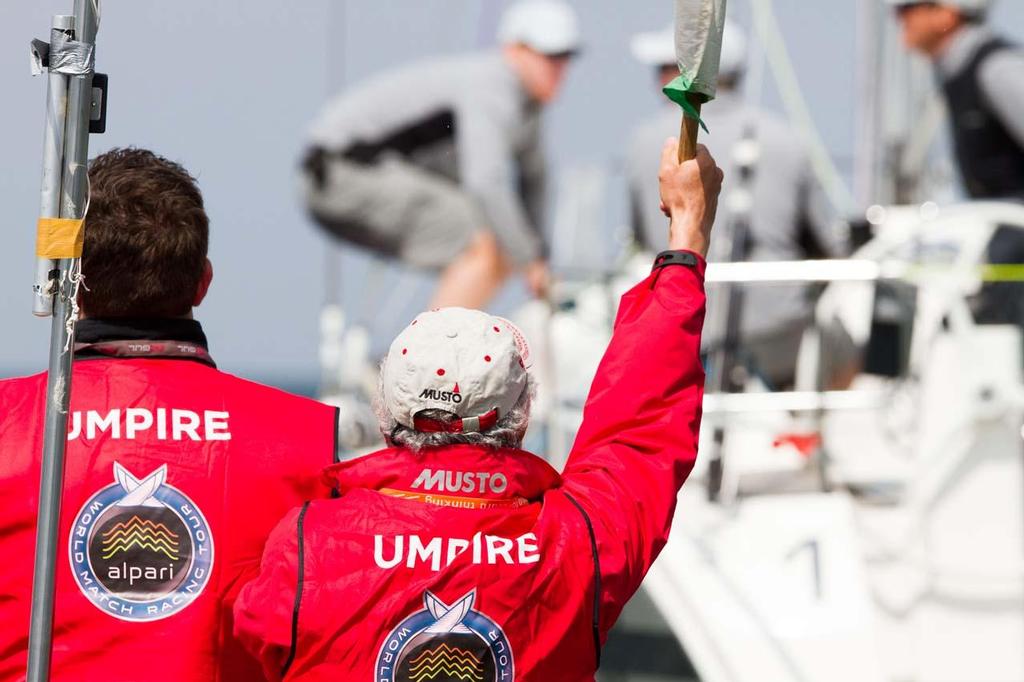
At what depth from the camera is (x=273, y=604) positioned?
1518mm

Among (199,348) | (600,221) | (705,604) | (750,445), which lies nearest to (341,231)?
(600,221)

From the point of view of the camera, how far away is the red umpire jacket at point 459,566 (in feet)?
4.95

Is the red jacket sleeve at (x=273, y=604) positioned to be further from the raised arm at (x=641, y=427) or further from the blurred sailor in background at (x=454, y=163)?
the blurred sailor in background at (x=454, y=163)

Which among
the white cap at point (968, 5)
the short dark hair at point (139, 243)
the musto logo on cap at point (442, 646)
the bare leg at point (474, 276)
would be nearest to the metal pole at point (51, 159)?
the short dark hair at point (139, 243)

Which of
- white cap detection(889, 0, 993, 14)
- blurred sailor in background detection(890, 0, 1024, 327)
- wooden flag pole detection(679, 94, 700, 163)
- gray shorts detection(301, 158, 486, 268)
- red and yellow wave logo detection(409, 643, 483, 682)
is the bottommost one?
red and yellow wave logo detection(409, 643, 483, 682)

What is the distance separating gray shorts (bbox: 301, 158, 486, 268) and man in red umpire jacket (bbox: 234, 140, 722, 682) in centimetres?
365

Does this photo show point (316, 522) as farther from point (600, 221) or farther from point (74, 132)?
point (600, 221)

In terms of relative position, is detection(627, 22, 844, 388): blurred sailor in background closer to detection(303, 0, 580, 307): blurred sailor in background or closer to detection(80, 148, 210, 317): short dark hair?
detection(303, 0, 580, 307): blurred sailor in background

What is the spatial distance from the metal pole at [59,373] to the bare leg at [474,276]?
11.5 ft

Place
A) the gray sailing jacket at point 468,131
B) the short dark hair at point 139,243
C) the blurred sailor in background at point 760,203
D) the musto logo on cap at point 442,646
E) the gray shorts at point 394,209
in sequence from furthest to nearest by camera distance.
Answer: the gray shorts at point 394,209, the gray sailing jacket at point 468,131, the blurred sailor in background at point 760,203, the short dark hair at point 139,243, the musto logo on cap at point 442,646

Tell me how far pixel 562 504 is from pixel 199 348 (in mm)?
487

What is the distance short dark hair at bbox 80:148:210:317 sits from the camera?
173cm

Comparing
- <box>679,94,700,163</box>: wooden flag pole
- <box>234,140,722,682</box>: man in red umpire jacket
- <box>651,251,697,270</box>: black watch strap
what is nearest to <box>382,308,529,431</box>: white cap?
<box>234,140,722,682</box>: man in red umpire jacket

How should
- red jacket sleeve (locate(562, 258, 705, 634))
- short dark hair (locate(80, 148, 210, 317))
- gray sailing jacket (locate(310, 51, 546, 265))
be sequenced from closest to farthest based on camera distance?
red jacket sleeve (locate(562, 258, 705, 634))
short dark hair (locate(80, 148, 210, 317))
gray sailing jacket (locate(310, 51, 546, 265))
